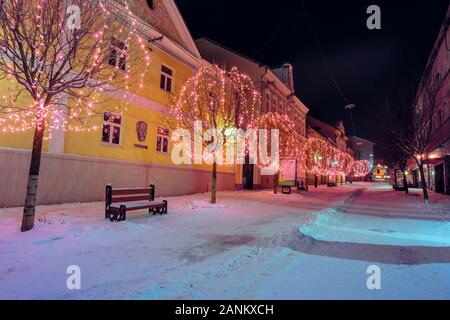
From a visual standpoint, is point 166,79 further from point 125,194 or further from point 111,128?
point 125,194

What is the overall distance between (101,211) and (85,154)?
365cm

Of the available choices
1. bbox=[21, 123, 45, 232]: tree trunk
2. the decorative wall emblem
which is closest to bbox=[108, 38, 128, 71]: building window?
bbox=[21, 123, 45, 232]: tree trunk

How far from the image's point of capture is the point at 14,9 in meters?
6.38

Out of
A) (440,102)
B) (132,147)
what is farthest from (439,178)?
(132,147)

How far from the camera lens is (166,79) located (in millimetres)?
17703

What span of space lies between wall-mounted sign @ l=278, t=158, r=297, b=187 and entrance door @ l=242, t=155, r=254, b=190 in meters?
5.70

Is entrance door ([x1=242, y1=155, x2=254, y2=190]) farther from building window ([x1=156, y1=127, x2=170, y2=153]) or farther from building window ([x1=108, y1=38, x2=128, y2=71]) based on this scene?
building window ([x1=108, y1=38, x2=128, y2=71])

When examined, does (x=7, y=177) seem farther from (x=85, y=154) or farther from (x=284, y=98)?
(x=284, y=98)

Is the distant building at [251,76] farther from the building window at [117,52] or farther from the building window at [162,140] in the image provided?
the building window at [117,52]

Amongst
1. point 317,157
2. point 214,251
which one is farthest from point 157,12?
point 317,157

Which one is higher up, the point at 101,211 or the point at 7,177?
the point at 7,177

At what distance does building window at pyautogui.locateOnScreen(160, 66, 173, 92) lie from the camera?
1742 centimetres
